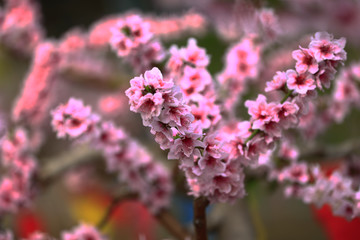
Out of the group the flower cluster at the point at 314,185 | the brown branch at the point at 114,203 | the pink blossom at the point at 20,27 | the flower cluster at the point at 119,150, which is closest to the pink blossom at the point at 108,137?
the flower cluster at the point at 119,150

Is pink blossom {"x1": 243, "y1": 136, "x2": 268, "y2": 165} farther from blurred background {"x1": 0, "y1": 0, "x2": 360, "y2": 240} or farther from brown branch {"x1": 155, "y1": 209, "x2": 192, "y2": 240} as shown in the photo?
brown branch {"x1": 155, "y1": 209, "x2": 192, "y2": 240}

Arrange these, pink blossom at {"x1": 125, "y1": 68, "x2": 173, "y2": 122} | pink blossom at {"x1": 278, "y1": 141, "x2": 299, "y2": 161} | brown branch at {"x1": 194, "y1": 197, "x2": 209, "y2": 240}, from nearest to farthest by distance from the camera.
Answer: pink blossom at {"x1": 125, "y1": 68, "x2": 173, "y2": 122} < brown branch at {"x1": 194, "y1": 197, "x2": 209, "y2": 240} < pink blossom at {"x1": 278, "y1": 141, "x2": 299, "y2": 161}

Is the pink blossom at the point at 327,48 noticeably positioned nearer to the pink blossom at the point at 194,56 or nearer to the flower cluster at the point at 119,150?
the pink blossom at the point at 194,56

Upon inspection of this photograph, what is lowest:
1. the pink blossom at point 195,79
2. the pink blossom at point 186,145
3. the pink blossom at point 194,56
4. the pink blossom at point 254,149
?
the pink blossom at point 186,145

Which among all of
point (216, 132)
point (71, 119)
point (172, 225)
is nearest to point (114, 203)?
point (172, 225)

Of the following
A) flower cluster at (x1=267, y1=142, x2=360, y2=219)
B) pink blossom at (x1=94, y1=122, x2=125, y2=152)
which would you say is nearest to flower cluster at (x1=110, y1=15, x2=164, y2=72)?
pink blossom at (x1=94, y1=122, x2=125, y2=152)

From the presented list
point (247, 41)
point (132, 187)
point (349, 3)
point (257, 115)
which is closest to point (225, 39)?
point (247, 41)
